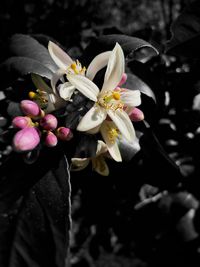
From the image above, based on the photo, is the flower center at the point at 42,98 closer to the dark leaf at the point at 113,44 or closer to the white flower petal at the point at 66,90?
the white flower petal at the point at 66,90

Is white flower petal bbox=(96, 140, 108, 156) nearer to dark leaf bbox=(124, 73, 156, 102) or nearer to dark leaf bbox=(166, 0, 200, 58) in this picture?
dark leaf bbox=(124, 73, 156, 102)

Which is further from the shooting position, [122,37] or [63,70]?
[122,37]

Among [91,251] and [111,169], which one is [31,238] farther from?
[91,251]

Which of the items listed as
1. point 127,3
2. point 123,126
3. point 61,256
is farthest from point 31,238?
point 127,3

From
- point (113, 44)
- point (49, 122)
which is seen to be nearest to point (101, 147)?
point (49, 122)

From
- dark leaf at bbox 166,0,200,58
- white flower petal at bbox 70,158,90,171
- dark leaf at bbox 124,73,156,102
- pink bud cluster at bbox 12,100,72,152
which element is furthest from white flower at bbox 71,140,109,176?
dark leaf at bbox 166,0,200,58

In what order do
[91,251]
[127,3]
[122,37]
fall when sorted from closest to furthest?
[122,37], [91,251], [127,3]
